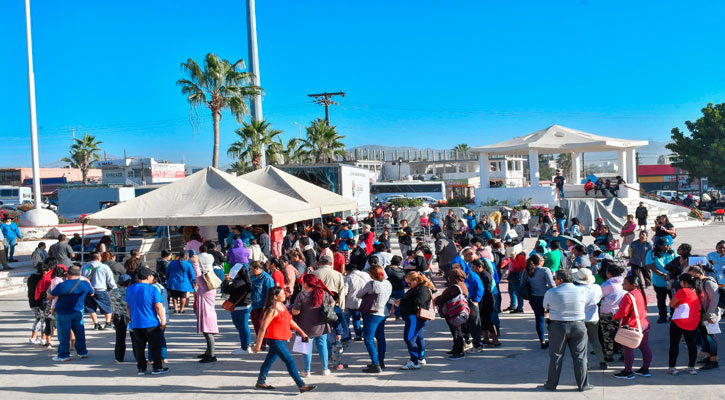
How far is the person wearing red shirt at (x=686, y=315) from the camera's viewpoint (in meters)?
6.86

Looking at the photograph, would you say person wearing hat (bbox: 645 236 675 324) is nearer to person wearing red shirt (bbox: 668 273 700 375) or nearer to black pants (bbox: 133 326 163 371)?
person wearing red shirt (bbox: 668 273 700 375)

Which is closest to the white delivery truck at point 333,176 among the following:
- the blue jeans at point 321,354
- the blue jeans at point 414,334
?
the blue jeans at point 414,334

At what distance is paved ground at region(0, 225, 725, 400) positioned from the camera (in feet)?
22.0

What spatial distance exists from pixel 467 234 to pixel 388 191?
126ft

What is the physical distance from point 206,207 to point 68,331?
5517 millimetres

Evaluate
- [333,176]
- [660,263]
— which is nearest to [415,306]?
[660,263]

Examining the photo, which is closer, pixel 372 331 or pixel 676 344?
pixel 676 344

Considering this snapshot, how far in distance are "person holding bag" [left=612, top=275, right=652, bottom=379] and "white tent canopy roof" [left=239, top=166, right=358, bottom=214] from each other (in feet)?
37.1

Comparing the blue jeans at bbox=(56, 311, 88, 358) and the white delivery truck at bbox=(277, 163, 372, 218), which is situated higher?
the white delivery truck at bbox=(277, 163, 372, 218)

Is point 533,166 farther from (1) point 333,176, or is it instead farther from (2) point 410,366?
(2) point 410,366

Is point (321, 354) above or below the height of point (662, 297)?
below

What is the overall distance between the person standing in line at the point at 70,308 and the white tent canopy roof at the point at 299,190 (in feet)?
31.2

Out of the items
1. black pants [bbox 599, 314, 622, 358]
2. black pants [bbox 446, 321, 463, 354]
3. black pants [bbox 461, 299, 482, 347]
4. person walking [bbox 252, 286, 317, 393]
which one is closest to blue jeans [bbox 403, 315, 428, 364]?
black pants [bbox 446, 321, 463, 354]

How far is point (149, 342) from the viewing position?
762cm
